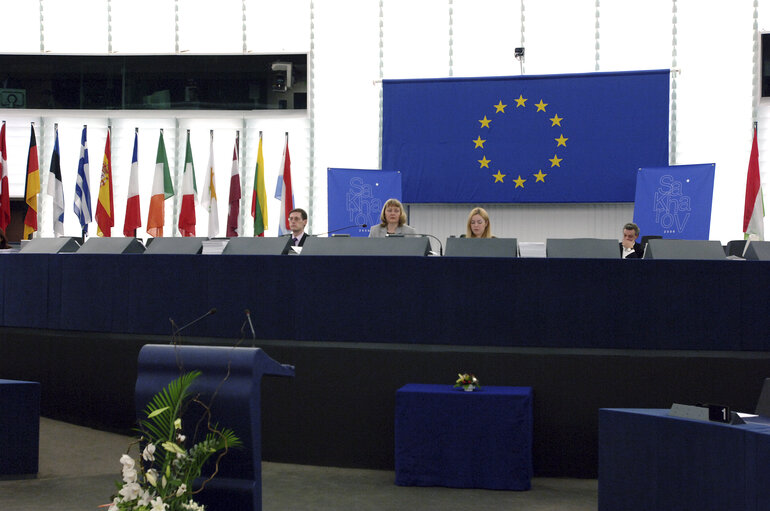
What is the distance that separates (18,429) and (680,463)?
10.6ft

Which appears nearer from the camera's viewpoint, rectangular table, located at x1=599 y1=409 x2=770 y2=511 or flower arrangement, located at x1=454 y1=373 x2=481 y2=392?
rectangular table, located at x1=599 y1=409 x2=770 y2=511

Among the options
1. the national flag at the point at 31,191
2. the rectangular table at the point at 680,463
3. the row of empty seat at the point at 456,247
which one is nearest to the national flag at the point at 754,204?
the row of empty seat at the point at 456,247

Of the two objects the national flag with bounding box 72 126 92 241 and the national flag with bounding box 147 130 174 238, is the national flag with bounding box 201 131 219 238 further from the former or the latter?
the national flag with bounding box 72 126 92 241

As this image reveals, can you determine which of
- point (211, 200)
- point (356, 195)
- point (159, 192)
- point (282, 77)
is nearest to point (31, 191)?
point (159, 192)

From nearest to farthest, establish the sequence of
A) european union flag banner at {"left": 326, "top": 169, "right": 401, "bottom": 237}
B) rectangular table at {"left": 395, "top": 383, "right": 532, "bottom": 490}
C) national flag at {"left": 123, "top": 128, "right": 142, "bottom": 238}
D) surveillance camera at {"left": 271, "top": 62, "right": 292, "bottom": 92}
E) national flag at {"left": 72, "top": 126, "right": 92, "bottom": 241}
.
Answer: rectangular table at {"left": 395, "top": 383, "right": 532, "bottom": 490}
european union flag banner at {"left": 326, "top": 169, "right": 401, "bottom": 237}
national flag at {"left": 72, "top": 126, "right": 92, "bottom": 241}
national flag at {"left": 123, "top": 128, "right": 142, "bottom": 238}
surveillance camera at {"left": 271, "top": 62, "right": 292, "bottom": 92}

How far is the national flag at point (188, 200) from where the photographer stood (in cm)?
1191

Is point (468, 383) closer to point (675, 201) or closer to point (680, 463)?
point (680, 463)

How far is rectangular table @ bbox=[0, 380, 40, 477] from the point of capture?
4.45 m

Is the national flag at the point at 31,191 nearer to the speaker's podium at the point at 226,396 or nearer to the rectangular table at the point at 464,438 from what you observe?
the rectangular table at the point at 464,438

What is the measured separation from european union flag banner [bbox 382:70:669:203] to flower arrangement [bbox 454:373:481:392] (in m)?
7.31

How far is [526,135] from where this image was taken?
11.4m

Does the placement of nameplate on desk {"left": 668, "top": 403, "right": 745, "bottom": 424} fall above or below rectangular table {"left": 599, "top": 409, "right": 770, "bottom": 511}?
above

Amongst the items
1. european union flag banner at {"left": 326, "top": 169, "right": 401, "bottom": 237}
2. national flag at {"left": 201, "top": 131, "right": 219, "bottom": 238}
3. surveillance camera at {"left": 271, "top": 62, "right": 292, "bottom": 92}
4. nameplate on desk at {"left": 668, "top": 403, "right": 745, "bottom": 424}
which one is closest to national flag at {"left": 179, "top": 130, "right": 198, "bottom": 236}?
national flag at {"left": 201, "top": 131, "right": 219, "bottom": 238}

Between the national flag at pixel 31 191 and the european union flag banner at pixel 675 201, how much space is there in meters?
7.72
